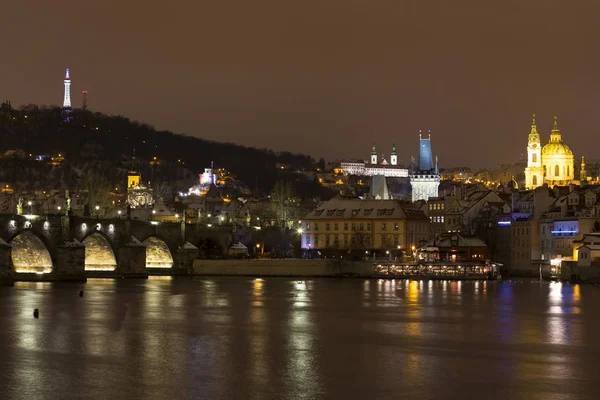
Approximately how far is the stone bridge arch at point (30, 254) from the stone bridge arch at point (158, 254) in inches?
565

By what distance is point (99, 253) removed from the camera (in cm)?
8556

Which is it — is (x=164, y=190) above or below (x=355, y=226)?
above

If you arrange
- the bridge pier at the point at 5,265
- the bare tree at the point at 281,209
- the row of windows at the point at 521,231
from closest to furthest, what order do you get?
1. the bridge pier at the point at 5,265
2. the row of windows at the point at 521,231
3. the bare tree at the point at 281,209

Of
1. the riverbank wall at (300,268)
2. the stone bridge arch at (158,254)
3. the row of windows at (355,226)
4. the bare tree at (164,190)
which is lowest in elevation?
the riverbank wall at (300,268)

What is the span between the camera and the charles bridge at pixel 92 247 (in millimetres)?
74013

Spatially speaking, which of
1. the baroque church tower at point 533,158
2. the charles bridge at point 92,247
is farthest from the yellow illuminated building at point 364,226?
the baroque church tower at point 533,158

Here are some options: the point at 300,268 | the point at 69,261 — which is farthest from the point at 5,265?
the point at 300,268

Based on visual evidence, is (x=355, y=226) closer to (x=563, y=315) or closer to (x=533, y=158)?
(x=563, y=315)

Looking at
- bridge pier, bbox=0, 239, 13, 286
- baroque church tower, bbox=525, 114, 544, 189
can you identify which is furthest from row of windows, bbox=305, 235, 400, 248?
baroque church tower, bbox=525, 114, 544, 189

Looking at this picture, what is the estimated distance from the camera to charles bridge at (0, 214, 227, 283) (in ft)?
243

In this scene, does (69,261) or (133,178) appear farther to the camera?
(133,178)

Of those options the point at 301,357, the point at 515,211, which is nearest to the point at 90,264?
the point at 515,211

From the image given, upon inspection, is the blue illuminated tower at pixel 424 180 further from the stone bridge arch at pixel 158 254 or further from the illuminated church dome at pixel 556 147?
the stone bridge arch at pixel 158 254

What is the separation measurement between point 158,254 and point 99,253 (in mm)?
9868
